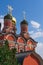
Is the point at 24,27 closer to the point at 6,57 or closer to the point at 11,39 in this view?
the point at 11,39

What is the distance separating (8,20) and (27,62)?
8.65 m

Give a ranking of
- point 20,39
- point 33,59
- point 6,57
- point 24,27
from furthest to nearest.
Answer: point 24,27 < point 20,39 < point 33,59 < point 6,57

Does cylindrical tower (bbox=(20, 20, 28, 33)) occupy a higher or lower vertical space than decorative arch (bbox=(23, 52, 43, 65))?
higher

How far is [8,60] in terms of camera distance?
1764 centimetres

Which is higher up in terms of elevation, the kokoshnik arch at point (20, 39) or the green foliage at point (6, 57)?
the kokoshnik arch at point (20, 39)

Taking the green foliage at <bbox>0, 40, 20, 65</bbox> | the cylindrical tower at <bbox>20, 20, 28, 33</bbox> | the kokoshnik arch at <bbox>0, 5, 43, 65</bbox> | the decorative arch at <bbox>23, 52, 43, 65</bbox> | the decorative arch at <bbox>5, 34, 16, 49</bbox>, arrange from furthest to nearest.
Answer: the cylindrical tower at <bbox>20, 20, 28, 33</bbox> < the decorative arch at <bbox>5, 34, 16, 49</bbox> < the kokoshnik arch at <bbox>0, 5, 43, 65</bbox> < the decorative arch at <bbox>23, 52, 43, 65</bbox> < the green foliage at <bbox>0, 40, 20, 65</bbox>

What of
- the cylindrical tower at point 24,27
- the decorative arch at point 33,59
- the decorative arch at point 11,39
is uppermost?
the cylindrical tower at point 24,27

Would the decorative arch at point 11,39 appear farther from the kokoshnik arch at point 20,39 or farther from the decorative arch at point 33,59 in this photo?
the decorative arch at point 33,59

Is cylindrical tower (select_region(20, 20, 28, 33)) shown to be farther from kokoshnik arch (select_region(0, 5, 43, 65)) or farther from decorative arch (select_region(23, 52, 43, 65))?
decorative arch (select_region(23, 52, 43, 65))

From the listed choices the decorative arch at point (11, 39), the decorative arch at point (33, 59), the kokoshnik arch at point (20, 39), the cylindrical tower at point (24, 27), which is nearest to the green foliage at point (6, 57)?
the decorative arch at point (33, 59)

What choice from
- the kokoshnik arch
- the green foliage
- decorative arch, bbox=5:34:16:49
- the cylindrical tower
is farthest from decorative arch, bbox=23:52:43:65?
the cylindrical tower

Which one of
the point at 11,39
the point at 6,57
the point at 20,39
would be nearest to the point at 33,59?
the point at 11,39

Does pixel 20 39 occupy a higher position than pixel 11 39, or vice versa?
pixel 20 39

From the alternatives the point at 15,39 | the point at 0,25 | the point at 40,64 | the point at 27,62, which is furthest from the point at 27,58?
the point at 0,25
